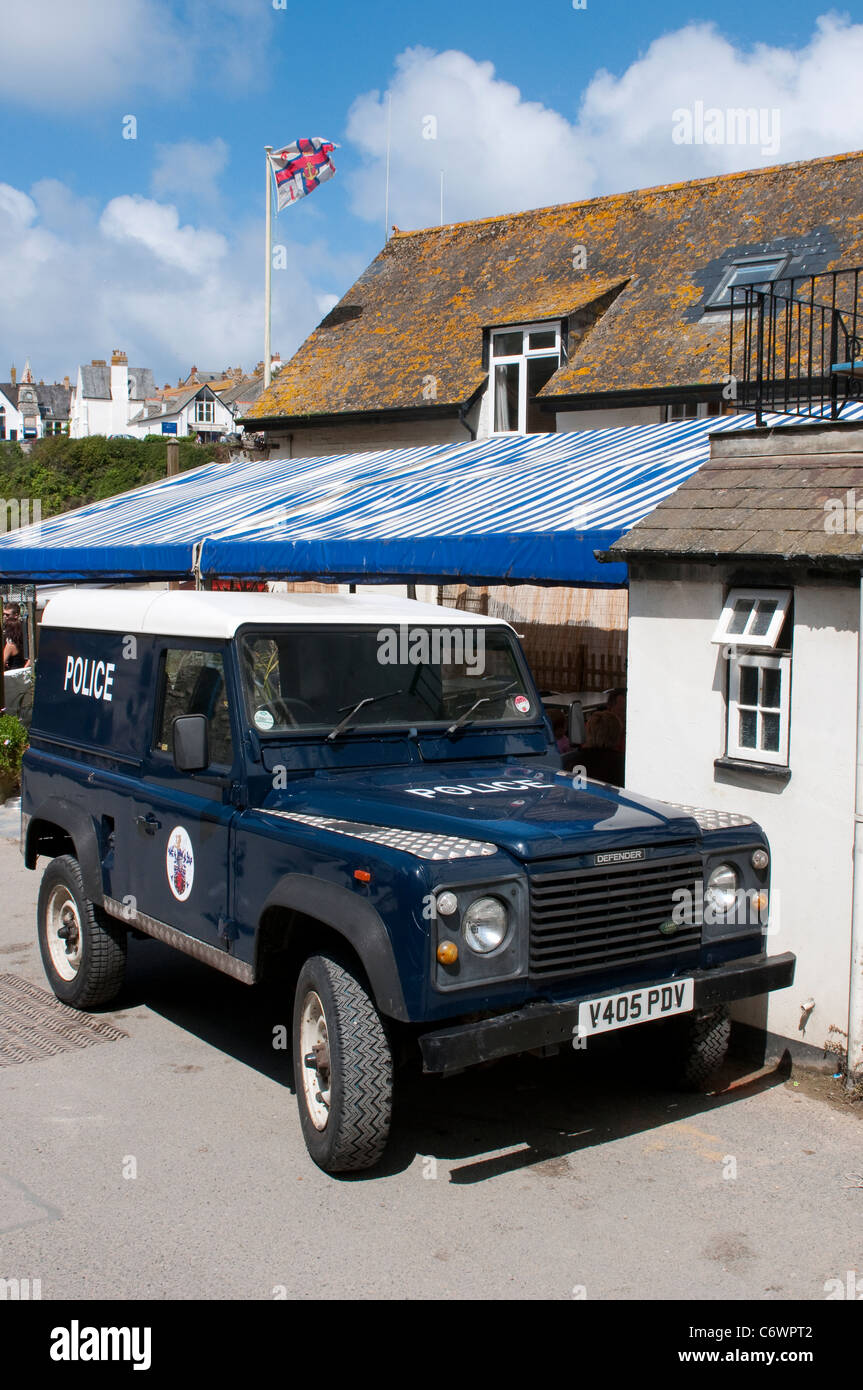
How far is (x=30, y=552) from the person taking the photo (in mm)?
12211

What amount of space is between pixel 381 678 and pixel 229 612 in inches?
29.9

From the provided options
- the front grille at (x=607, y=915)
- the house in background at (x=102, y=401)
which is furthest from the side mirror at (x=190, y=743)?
the house in background at (x=102, y=401)

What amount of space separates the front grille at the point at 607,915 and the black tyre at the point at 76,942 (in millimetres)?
2919

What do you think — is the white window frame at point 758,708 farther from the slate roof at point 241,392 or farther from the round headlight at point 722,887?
the slate roof at point 241,392

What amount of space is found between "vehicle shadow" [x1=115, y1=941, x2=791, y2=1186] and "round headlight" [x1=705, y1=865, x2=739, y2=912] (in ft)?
2.14

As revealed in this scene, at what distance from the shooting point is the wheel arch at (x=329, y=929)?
4148 mm

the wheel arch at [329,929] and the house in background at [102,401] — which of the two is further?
the house in background at [102,401]

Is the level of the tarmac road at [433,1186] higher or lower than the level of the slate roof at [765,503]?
lower

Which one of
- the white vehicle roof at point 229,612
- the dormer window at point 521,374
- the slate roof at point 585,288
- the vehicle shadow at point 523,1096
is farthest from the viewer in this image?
the dormer window at point 521,374

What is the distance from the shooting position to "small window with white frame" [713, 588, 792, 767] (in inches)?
225

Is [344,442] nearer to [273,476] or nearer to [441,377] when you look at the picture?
[441,377]

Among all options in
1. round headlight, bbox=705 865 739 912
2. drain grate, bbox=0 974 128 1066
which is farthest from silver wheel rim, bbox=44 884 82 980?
round headlight, bbox=705 865 739 912

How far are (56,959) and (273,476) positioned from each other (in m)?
7.66

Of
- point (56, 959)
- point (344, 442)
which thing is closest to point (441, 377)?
point (344, 442)
